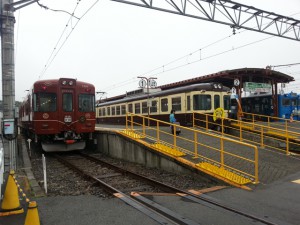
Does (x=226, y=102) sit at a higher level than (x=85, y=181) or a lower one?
higher

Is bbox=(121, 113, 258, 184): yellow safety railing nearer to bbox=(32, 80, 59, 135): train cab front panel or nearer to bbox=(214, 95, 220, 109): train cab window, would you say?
bbox=(32, 80, 59, 135): train cab front panel

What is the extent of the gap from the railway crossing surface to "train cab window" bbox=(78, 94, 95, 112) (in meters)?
9.21

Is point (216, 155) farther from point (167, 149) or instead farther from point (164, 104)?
point (164, 104)

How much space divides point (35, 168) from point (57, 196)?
5.33 meters

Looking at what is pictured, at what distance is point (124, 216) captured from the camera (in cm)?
561

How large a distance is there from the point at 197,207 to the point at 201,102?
11.6 meters

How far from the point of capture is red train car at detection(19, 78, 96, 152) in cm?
1467

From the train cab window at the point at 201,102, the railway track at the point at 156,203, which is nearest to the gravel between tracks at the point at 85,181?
the railway track at the point at 156,203

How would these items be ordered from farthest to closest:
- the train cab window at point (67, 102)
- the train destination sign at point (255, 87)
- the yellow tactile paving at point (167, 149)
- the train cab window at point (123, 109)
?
the train cab window at point (123, 109)
the train destination sign at point (255, 87)
the train cab window at point (67, 102)
the yellow tactile paving at point (167, 149)

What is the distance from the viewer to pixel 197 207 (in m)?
6.06

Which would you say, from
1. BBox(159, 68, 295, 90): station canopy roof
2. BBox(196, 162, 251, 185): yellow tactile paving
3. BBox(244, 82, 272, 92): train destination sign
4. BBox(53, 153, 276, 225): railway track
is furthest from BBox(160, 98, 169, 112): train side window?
BBox(196, 162, 251, 185): yellow tactile paving

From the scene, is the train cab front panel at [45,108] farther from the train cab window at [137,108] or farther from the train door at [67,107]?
the train cab window at [137,108]

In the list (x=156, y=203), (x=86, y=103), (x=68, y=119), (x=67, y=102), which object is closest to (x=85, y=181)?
(x=156, y=203)

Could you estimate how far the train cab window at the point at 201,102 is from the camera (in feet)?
56.1
